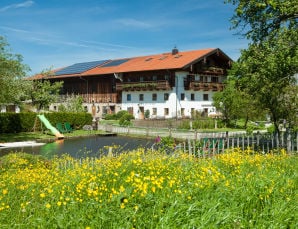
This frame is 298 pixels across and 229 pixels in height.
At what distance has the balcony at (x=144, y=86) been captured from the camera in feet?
168

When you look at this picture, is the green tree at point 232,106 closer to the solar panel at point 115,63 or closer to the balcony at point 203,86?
the balcony at point 203,86

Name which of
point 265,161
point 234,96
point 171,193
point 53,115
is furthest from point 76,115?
point 171,193

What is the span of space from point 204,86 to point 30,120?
27131mm

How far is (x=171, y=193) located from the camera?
19.2 feet

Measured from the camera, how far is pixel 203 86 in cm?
5316

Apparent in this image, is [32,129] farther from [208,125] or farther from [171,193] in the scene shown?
[171,193]

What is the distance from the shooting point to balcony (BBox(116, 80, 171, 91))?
5114cm

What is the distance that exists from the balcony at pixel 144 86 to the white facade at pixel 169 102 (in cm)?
72

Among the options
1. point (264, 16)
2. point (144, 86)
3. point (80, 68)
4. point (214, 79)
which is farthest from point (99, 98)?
point (264, 16)

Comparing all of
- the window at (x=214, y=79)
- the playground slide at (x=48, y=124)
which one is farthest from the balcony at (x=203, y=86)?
the playground slide at (x=48, y=124)

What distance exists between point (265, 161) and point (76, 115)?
30.3m

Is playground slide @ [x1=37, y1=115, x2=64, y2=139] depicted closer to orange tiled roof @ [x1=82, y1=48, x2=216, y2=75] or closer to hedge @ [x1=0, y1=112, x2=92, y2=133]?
hedge @ [x1=0, y1=112, x2=92, y2=133]

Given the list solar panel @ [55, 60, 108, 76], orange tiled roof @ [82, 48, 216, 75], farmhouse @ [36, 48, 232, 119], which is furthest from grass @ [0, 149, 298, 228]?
solar panel @ [55, 60, 108, 76]

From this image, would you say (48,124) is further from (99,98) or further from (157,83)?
(99,98)
